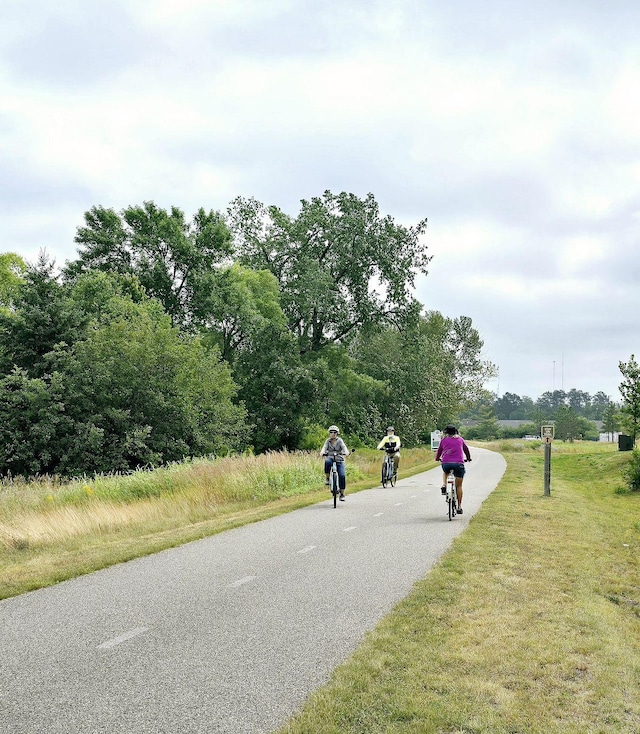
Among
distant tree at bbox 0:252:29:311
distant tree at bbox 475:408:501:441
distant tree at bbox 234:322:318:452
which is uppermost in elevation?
distant tree at bbox 0:252:29:311

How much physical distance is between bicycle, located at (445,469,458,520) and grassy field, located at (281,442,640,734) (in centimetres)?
320

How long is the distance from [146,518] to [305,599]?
27.4ft

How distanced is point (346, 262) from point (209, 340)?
10603 mm

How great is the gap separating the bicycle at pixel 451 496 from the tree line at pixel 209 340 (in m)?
15.8

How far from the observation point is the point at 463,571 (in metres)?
8.39

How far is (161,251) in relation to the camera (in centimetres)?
4653

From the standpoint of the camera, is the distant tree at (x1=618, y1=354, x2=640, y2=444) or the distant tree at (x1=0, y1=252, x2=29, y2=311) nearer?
the distant tree at (x1=618, y1=354, x2=640, y2=444)

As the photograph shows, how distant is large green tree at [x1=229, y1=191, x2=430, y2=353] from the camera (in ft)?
149

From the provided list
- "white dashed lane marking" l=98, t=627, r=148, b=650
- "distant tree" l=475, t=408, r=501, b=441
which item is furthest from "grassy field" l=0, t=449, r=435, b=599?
"distant tree" l=475, t=408, r=501, b=441

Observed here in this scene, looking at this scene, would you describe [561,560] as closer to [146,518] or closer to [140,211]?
[146,518]

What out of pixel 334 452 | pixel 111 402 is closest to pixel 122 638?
pixel 334 452

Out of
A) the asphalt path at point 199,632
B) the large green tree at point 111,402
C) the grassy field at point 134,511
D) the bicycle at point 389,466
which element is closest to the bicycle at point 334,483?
the grassy field at point 134,511

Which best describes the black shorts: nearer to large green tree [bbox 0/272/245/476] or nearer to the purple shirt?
the purple shirt

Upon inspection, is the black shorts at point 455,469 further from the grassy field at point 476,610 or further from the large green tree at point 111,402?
the large green tree at point 111,402
